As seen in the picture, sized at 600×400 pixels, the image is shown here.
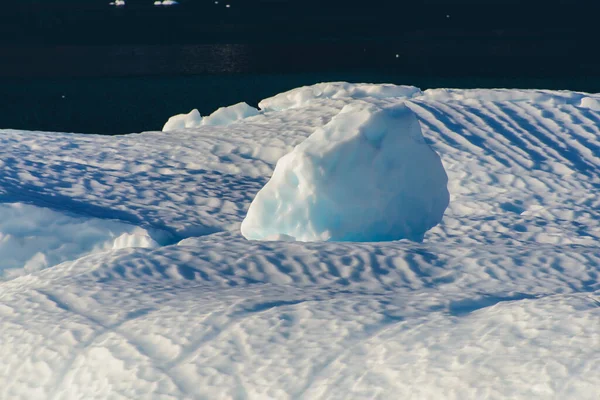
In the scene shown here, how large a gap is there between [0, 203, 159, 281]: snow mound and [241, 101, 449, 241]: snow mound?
0.58 m

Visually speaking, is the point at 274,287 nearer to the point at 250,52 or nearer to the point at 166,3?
the point at 250,52

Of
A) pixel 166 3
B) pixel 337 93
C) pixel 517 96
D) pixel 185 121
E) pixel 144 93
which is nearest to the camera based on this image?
pixel 517 96

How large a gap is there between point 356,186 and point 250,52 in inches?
481

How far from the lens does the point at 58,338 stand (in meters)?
2.15

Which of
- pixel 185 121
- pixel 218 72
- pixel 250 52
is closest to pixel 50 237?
pixel 185 121

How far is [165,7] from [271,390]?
69.9ft

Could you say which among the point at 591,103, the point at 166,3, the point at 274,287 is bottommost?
the point at 274,287

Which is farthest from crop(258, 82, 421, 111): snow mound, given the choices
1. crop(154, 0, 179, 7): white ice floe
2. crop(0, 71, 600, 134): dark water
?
crop(154, 0, 179, 7): white ice floe

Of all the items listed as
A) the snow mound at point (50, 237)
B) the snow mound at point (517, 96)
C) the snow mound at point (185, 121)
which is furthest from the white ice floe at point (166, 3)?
the snow mound at point (50, 237)

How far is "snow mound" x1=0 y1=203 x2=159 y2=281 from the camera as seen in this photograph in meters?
3.47

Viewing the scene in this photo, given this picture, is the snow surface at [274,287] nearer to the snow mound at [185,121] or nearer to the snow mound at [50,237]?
the snow mound at [50,237]

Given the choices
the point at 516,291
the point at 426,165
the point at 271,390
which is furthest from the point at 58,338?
the point at 426,165

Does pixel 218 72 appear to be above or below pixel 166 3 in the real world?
below

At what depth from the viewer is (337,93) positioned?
687cm
